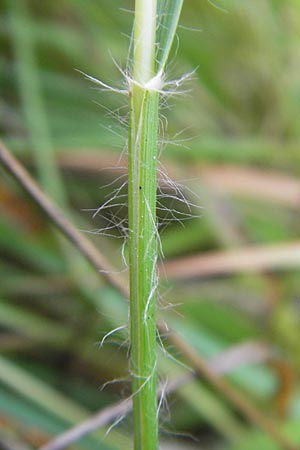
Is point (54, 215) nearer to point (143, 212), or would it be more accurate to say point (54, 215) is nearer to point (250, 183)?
point (143, 212)

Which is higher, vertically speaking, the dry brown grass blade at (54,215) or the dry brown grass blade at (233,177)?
the dry brown grass blade at (233,177)

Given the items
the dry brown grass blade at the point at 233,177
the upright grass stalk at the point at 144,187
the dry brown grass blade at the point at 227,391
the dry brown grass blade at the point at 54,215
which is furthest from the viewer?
the dry brown grass blade at the point at 233,177

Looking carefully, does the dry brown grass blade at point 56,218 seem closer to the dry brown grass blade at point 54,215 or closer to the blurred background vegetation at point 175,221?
the dry brown grass blade at point 54,215

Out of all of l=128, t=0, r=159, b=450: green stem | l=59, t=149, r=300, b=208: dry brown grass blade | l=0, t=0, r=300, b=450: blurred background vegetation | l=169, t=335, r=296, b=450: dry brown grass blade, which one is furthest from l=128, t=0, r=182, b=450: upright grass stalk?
l=59, t=149, r=300, b=208: dry brown grass blade

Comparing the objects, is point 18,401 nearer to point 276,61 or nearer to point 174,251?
point 174,251

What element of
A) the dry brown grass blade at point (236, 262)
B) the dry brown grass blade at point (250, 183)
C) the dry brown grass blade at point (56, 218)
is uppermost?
the dry brown grass blade at point (250, 183)

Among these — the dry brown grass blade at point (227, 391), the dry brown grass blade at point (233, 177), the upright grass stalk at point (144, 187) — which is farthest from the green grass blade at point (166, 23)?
the dry brown grass blade at point (233, 177)

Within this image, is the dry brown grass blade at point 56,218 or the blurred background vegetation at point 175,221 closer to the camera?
the dry brown grass blade at point 56,218

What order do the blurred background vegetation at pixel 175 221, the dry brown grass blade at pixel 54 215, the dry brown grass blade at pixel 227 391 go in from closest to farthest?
the dry brown grass blade at pixel 54 215, the dry brown grass blade at pixel 227 391, the blurred background vegetation at pixel 175 221

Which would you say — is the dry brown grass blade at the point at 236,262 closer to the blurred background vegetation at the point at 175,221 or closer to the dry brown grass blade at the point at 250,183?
the blurred background vegetation at the point at 175,221
